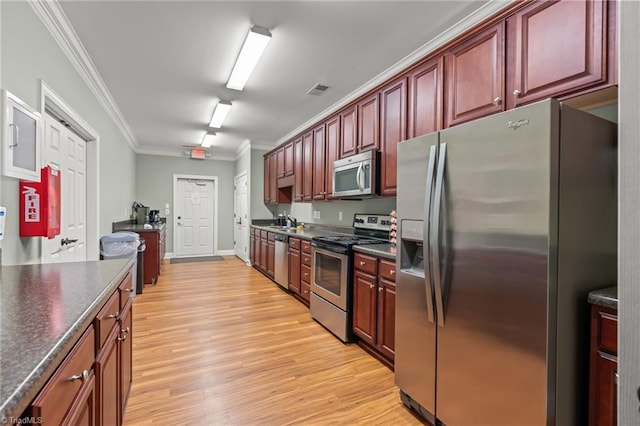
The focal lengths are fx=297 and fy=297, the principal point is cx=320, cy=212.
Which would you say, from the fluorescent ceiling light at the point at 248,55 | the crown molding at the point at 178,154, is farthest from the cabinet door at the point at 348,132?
the crown molding at the point at 178,154

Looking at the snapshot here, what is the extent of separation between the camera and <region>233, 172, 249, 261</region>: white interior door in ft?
21.5

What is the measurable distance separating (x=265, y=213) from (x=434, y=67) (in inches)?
192

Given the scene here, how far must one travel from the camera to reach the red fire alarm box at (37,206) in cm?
181

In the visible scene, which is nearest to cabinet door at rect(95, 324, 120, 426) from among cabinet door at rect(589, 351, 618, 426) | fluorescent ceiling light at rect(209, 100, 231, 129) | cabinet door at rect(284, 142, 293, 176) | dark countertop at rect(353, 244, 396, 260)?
dark countertop at rect(353, 244, 396, 260)

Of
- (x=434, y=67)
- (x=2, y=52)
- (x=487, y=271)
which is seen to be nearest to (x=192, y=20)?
→ (x=2, y=52)

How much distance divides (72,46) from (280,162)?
3.36 m

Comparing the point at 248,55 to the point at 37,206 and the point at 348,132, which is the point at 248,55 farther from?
the point at 37,206

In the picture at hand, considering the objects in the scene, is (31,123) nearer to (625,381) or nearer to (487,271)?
(487,271)

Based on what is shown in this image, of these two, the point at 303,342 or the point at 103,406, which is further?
the point at 303,342

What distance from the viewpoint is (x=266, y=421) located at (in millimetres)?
1720

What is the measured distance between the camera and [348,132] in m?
3.45

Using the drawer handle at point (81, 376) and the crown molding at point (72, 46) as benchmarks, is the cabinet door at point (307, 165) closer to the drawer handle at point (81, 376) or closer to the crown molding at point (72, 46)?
the crown molding at point (72, 46)

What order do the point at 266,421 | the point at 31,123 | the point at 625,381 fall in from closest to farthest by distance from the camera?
the point at 625,381 → the point at 31,123 → the point at 266,421

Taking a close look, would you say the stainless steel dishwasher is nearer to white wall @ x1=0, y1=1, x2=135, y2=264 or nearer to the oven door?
the oven door
